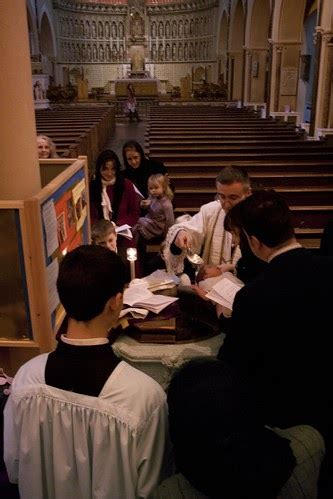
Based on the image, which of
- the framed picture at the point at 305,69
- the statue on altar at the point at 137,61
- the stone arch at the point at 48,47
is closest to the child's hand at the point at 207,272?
the framed picture at the point at 305,69

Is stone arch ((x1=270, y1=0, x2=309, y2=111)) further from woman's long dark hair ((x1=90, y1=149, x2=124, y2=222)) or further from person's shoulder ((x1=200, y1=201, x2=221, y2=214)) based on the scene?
person's shoulder ((x1=200, y1=201, x2=221, y2=214))

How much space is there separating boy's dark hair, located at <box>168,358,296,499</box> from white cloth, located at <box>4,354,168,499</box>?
97mm

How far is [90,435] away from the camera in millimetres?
1557

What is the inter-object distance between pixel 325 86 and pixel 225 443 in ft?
39.9

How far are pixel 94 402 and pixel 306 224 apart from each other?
5060 millimetres

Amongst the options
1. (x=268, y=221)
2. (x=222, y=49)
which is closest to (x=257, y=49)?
(x=222, y=49)

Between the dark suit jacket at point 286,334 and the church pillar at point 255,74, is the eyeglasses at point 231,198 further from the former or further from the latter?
the church pillar at point 255,74

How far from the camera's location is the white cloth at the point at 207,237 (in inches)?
138

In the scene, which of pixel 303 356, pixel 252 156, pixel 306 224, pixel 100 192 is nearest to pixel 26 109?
pixel 303 356

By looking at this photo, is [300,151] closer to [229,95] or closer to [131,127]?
[131,127]

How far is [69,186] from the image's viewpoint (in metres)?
2.90

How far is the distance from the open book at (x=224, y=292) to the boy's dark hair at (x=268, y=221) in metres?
0.48

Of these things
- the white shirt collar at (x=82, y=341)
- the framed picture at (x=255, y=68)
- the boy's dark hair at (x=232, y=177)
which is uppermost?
the framed picture at (x=255, y=68)

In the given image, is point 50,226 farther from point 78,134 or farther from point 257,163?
point 78,134
